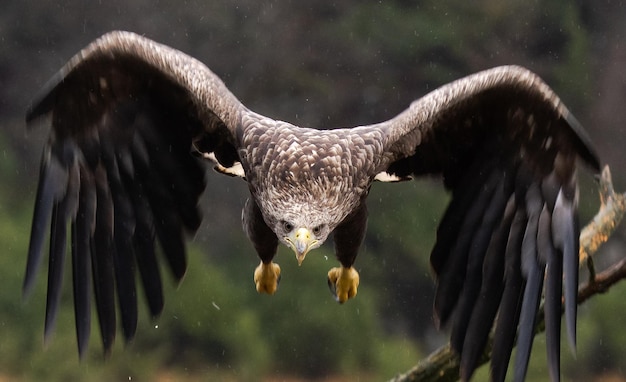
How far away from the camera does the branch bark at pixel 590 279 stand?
378 cm

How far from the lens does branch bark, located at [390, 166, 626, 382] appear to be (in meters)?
3.78

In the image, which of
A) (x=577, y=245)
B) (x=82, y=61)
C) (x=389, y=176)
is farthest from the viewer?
(x=389, y=176)

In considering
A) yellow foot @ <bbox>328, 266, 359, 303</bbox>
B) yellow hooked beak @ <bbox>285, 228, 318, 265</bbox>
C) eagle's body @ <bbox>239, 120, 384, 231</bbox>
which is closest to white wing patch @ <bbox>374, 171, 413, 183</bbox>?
eagle's body @ <bbox>239, 120, 384, 231</bbox>

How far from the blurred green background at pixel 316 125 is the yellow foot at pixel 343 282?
2.68 m

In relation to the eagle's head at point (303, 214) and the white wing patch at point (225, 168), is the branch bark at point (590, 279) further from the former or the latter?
the white wing patch at point (225, 168)

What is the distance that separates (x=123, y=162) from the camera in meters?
3.99

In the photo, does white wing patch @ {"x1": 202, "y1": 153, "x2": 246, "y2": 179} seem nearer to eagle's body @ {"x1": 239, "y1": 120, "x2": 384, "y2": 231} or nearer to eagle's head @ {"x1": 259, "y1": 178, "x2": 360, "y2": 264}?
eagle's body @ {"x1": 239, "y1": 120, "x2": 384, "y2": 231}

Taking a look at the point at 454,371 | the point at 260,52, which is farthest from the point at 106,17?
the point at 454,371

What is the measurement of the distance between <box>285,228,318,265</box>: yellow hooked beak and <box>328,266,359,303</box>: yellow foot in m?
0.99

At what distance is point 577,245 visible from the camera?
3469 mm

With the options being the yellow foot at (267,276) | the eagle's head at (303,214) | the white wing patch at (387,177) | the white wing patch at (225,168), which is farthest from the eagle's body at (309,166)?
the yellow foot at (267,276)

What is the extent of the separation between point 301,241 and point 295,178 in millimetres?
233

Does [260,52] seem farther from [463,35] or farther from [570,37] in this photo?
[570,37]

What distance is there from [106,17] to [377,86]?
7.16 feet
